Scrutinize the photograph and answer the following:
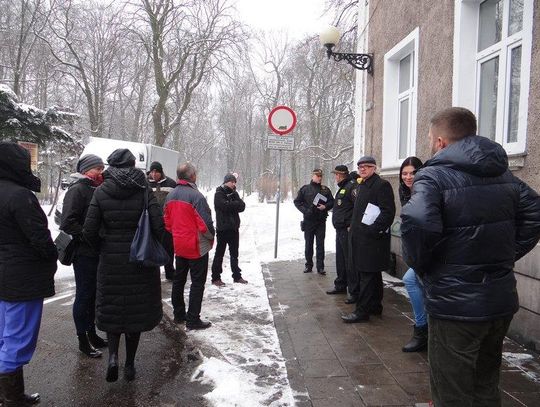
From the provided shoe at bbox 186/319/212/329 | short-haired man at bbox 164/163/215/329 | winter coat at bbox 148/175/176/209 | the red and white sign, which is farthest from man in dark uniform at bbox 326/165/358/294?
winter coat at bbox 148/175/176/209

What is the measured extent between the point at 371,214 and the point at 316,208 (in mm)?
2904

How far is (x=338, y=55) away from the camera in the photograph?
8.57 m

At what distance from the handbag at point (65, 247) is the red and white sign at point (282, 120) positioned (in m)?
5.70

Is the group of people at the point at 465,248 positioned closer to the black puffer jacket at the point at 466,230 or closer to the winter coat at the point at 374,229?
the black puffer jacket at the point at 466,230

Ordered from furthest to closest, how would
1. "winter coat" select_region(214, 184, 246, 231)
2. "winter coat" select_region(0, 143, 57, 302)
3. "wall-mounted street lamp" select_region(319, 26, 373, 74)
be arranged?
1. "wall-mounted street lamp" select_region(319, 26, 373, 74)
2. "winter coat" select_region(214, 184, 246, 231)
3. "winter coat" select_region(0, 143, 57, 302)

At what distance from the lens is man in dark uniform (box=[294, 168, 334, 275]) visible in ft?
25.3

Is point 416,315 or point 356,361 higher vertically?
point 416,315

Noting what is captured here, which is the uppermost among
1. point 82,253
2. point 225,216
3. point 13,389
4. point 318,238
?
point 225,216

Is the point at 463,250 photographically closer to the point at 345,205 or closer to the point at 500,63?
the point at 500,63

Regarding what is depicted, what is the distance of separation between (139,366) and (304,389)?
159cm

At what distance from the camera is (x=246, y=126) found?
48969 millimetres

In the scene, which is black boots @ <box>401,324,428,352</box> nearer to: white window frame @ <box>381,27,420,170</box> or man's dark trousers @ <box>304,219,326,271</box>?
man's dark trousers @ <box>304,219,326,271</box>

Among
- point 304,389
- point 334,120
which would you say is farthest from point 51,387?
point 334,120

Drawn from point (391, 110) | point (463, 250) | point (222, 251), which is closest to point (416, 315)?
point (463, 250)
